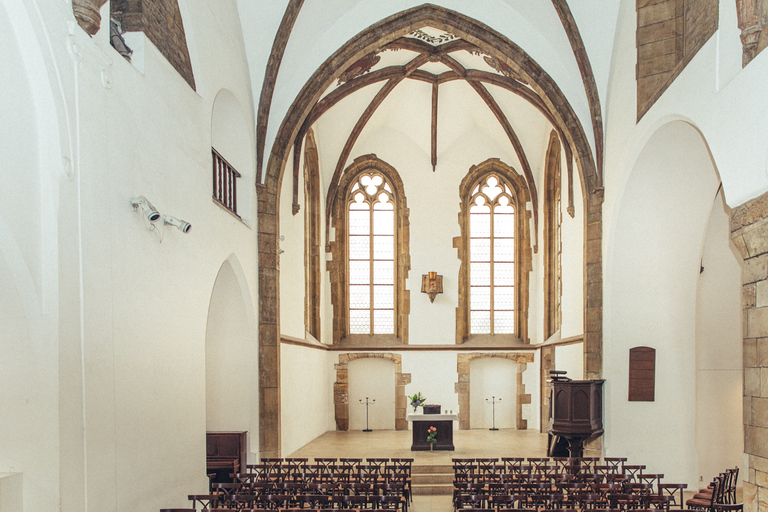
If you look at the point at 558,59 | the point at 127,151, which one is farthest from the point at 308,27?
the point at 127,151

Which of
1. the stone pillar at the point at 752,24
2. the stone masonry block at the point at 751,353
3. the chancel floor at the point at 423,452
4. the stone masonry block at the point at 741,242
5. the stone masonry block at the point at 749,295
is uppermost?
the stone pillar at the point at 752,24

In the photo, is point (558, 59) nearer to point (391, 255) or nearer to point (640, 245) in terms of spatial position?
point (640, 245)

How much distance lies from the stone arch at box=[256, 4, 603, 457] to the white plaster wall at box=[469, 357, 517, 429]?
7.34 metres

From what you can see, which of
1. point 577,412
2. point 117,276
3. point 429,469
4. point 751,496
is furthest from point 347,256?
point 751,496

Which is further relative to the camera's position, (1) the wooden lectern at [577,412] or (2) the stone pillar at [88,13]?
(1) the wooden lectern at [577,412]

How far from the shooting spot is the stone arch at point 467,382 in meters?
19.5

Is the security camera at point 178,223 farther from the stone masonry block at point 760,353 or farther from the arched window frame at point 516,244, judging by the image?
the arched window frame at point 516,244

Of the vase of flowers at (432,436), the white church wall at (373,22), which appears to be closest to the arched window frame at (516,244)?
the vase of flowers at (432,436)

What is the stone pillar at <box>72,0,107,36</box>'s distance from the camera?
624cm

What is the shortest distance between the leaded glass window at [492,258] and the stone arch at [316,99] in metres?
6.63

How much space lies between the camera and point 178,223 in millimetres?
8125

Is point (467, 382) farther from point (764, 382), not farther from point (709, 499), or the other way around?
point (764, 382)

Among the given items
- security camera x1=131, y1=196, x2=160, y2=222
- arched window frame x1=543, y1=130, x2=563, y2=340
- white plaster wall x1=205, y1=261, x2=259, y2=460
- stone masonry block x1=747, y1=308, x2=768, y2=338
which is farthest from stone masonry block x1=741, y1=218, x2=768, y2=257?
arched window frame x1=543, y1=130, x2=563, y2=340

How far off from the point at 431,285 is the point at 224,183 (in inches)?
367
